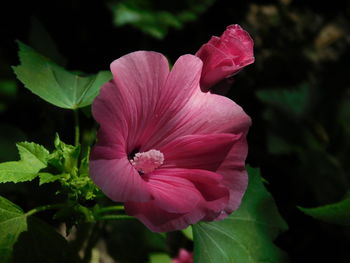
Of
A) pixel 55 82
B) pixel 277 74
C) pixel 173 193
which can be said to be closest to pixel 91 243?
pixel 55 82

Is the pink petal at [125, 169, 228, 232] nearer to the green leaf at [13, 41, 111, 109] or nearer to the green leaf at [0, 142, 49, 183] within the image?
the green leaf at [0, 142, 49, 183]

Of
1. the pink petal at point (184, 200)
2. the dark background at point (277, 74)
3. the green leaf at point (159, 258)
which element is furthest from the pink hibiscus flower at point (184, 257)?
the pink petal at point (184, 200)

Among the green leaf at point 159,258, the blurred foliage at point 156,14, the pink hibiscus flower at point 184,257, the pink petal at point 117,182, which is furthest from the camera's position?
the blurred foliage at point 156,14

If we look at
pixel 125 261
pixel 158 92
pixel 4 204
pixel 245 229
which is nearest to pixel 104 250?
pixel 125 261

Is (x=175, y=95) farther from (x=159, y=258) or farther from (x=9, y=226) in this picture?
(x=159, y=258)

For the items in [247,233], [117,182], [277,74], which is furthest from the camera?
[277,74]

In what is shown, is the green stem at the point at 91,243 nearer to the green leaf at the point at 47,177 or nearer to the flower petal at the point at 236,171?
the green leaf at the point at 47,177

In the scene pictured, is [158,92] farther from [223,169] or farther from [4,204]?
[4,204]
